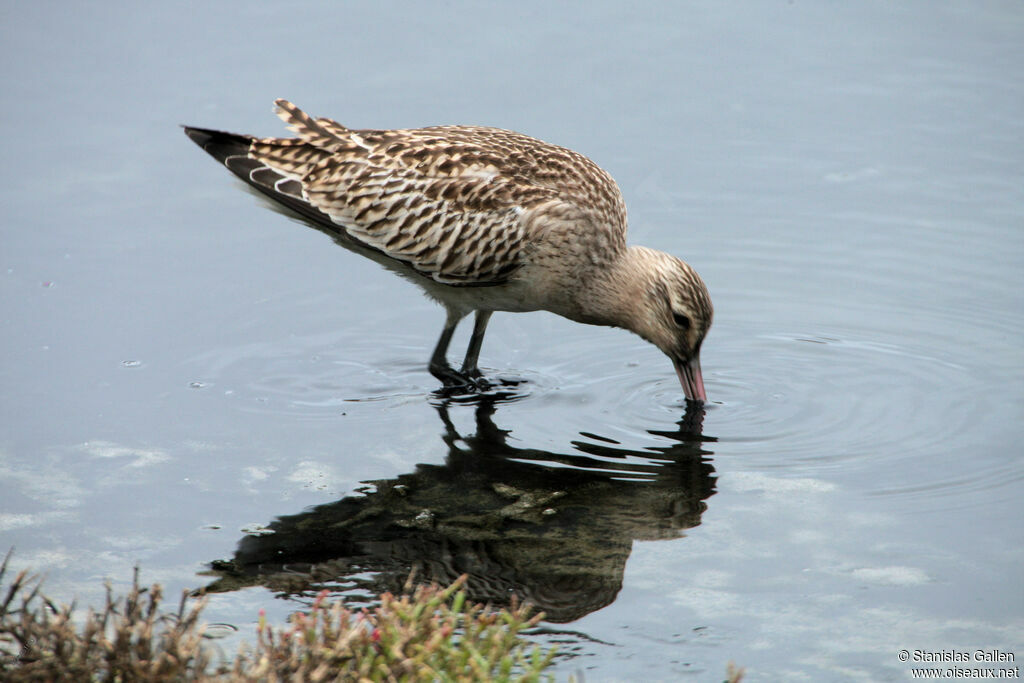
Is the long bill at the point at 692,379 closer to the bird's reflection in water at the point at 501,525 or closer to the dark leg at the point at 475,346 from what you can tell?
the bird's reflection in water at the point at 501,525

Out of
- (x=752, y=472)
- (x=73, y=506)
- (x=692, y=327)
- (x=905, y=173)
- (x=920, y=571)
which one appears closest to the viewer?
(x=920, y=571)

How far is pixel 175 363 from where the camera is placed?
8.49 m

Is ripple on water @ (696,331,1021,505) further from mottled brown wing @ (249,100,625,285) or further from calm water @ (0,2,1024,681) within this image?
mottled brown wing @ (249,100,625,285)

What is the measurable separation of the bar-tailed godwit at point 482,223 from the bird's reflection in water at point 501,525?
3.11ft

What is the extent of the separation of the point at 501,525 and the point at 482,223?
2372 mm

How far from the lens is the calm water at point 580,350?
20.4ft

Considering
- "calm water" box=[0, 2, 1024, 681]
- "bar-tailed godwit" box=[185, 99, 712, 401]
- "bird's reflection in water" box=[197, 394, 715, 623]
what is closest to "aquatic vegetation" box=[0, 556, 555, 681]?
"calm water" box=[0, 2, 1024, 681]

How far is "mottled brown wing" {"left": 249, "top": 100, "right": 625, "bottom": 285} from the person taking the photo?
8367 millimetres

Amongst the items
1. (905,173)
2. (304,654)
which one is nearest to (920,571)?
(304,654)

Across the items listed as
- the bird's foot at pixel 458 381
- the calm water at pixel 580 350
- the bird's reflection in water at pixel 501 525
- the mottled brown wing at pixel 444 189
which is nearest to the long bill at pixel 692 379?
the calm water at pixel 580 350

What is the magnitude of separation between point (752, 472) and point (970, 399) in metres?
1.76

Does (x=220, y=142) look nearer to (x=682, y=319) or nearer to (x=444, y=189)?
(x=444, y=189)

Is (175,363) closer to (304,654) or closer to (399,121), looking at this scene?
(399,121)

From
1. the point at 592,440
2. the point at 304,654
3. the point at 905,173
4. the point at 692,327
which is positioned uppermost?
the point at 905,173
